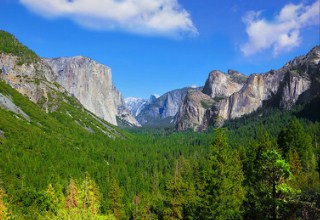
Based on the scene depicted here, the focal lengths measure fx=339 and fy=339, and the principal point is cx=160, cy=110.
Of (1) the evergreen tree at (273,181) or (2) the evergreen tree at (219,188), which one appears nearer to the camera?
(1) the evergreen tree at (273,181)

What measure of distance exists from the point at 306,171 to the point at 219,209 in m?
46.1

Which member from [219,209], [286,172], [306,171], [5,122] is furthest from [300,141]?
[5,122]

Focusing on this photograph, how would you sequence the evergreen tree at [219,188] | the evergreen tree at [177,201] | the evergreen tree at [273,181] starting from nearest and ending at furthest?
the evergreen tree at [273,181], the evergreen tree at [219,188], the evergreen tree at [177,201]

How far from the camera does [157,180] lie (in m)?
142

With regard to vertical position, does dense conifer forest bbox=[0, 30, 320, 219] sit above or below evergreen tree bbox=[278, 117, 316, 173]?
below

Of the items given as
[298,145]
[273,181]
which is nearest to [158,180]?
[298,145]

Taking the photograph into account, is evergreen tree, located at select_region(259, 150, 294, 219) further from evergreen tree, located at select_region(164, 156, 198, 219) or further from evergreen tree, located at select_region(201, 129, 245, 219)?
evergreen tree, located at select_region(164, 156, 198, 219)

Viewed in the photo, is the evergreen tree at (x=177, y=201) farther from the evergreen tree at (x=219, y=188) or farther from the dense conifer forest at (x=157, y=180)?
the evergreen tree at (x=219, y=188)

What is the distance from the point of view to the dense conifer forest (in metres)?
24.7

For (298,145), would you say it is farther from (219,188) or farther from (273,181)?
(273,181)

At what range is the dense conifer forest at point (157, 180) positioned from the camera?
2470cm

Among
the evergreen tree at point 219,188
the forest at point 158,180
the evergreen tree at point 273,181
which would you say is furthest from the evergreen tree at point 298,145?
the evergreen tree at point 273,181

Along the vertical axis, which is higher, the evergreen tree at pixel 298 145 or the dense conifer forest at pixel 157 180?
the evergreen tree at pixel 298 145

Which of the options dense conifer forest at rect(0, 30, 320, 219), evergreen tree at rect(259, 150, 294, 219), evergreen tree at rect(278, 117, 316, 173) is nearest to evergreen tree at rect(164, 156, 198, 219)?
dense conifer forest at rect(0, 30, 320, 219)
